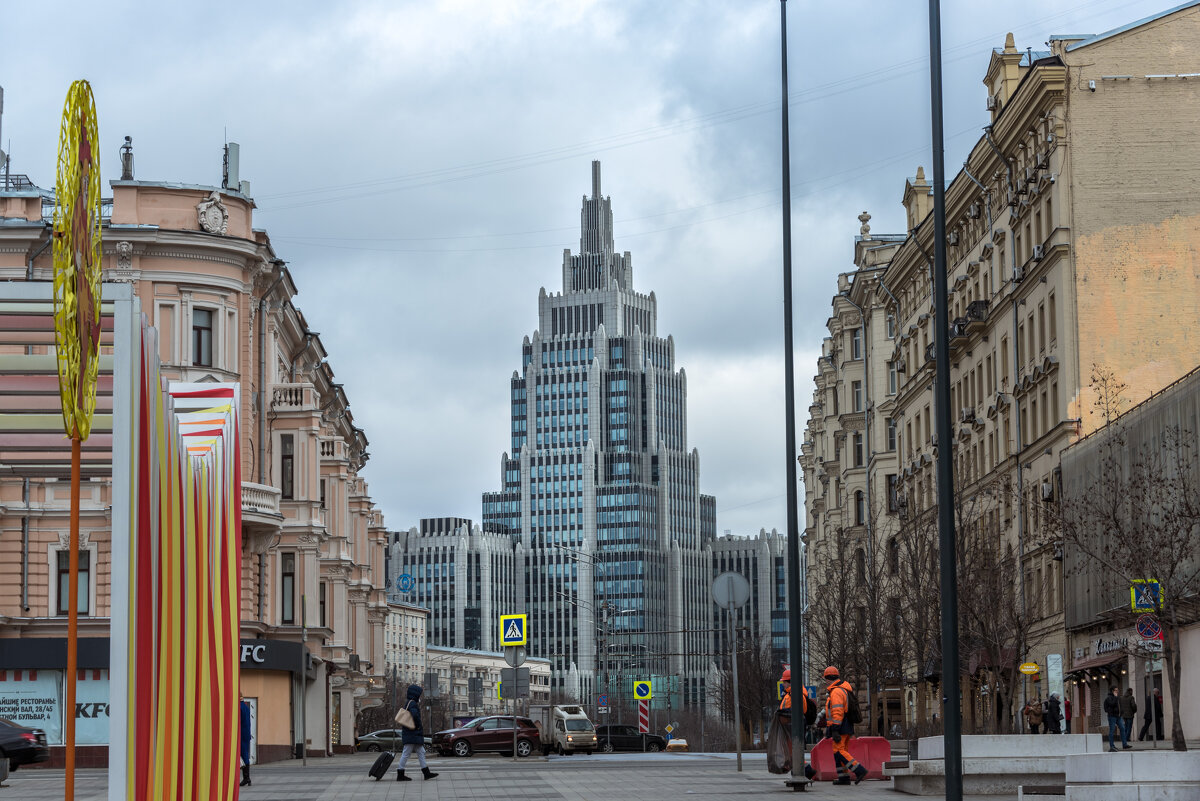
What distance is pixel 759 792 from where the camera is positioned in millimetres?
23016

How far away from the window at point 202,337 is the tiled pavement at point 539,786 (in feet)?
50.7

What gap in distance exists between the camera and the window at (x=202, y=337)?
4959 cm

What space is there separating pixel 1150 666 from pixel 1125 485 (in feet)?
14.5

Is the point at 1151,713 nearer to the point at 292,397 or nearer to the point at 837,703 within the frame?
the point at 837,703

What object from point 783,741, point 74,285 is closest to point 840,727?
point 783,741

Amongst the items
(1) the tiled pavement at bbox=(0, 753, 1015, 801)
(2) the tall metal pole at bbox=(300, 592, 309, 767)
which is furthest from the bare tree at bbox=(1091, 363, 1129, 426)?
(2) the tall metal pole at bbox=(300, 592, 309, 767)

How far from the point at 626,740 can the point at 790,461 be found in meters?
41.9

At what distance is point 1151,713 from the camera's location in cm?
4244

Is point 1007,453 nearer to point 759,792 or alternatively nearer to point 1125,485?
point 1125,485

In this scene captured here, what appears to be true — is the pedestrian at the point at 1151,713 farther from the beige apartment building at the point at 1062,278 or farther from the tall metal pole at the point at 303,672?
the tall metal pole at the point at 303,672

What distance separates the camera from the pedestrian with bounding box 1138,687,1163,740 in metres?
41.9

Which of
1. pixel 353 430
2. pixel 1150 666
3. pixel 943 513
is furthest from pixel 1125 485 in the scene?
pixel 353 430

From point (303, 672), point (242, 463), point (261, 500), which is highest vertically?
point (242, 463)

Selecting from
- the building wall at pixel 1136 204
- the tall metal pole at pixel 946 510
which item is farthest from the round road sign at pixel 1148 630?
the building wall at pixel 1136 204
